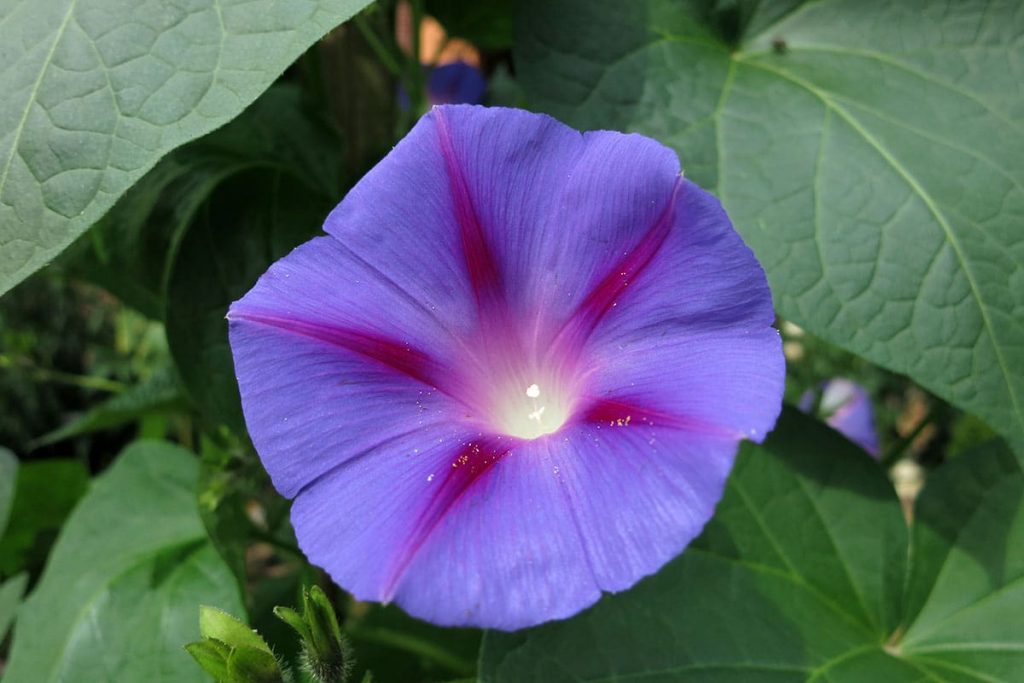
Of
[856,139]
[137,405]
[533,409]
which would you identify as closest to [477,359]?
[533,409]

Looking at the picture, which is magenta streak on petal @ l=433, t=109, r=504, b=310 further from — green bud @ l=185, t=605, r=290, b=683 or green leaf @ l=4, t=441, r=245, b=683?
green leaf @ l=4, t=441, r=245, b=683

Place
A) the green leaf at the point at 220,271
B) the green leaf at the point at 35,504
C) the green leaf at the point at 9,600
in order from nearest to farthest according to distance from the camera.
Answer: the green leaf at the point at 220,271, the green leaf at the point at 9,600, the green leaf at the point at 35,504

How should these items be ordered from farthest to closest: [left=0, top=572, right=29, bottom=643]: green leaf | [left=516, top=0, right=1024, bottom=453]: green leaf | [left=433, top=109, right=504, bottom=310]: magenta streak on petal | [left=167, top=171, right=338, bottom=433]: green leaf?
[left=0, top=572, right=29, bottom=643]: green leaf → [left=167, top=171, right=338, bottom=433]: green leaf → [left=516, top=0, right=1024, bottom=453]: green leaf → [left=433, top=109, right=504, bottom=310]: magenta streak on petal

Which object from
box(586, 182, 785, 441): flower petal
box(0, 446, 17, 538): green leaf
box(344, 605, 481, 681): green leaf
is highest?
box(586, 182, 785, 441): flower petal

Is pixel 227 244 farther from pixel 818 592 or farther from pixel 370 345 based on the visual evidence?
pixel 818 592

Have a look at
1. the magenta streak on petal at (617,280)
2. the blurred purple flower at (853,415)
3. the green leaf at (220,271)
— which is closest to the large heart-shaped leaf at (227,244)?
the green leaf at (220,271)

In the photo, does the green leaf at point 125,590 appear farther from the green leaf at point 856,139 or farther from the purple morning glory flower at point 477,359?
the green leaf at point 856,139

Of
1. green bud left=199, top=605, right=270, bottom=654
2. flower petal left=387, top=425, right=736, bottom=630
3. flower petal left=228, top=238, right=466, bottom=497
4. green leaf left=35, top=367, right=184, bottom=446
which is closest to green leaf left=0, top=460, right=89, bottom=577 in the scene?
green leaf left=35, top=367, right=184, bottom=446
